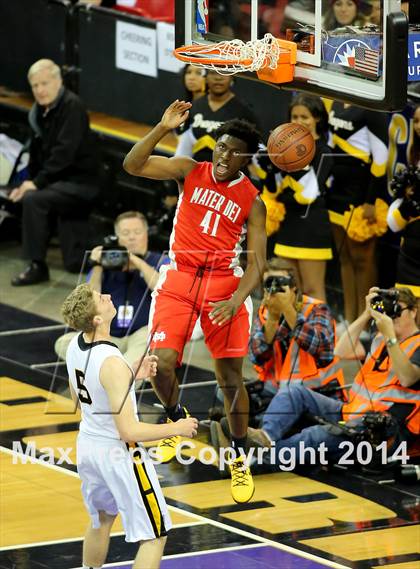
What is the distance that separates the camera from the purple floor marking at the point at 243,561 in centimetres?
965

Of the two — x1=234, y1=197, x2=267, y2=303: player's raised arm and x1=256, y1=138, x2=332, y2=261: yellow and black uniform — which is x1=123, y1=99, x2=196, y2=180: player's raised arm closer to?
x1=234, y1=197, x2=267, y2=303: player's raised arm

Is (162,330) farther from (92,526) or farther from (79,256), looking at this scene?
(79,256)

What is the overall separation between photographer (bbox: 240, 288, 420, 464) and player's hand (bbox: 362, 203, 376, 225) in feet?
4.47

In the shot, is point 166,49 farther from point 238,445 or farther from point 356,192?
point 238,445

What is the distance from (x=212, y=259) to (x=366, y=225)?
3704 mm

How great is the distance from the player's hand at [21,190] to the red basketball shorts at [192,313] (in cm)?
619

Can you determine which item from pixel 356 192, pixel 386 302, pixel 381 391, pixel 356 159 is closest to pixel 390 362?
pixel 381 391

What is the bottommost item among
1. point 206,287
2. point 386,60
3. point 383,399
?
point 383,399

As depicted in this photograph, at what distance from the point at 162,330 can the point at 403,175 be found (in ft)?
9.54

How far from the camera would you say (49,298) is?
48.3 ft

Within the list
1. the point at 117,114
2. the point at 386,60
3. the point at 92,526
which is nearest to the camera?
the point at 386,60

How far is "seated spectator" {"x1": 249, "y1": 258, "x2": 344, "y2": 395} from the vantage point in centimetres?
1079

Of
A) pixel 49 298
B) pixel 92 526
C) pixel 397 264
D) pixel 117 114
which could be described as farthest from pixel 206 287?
pixel 117 114

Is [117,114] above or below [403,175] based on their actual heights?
below
